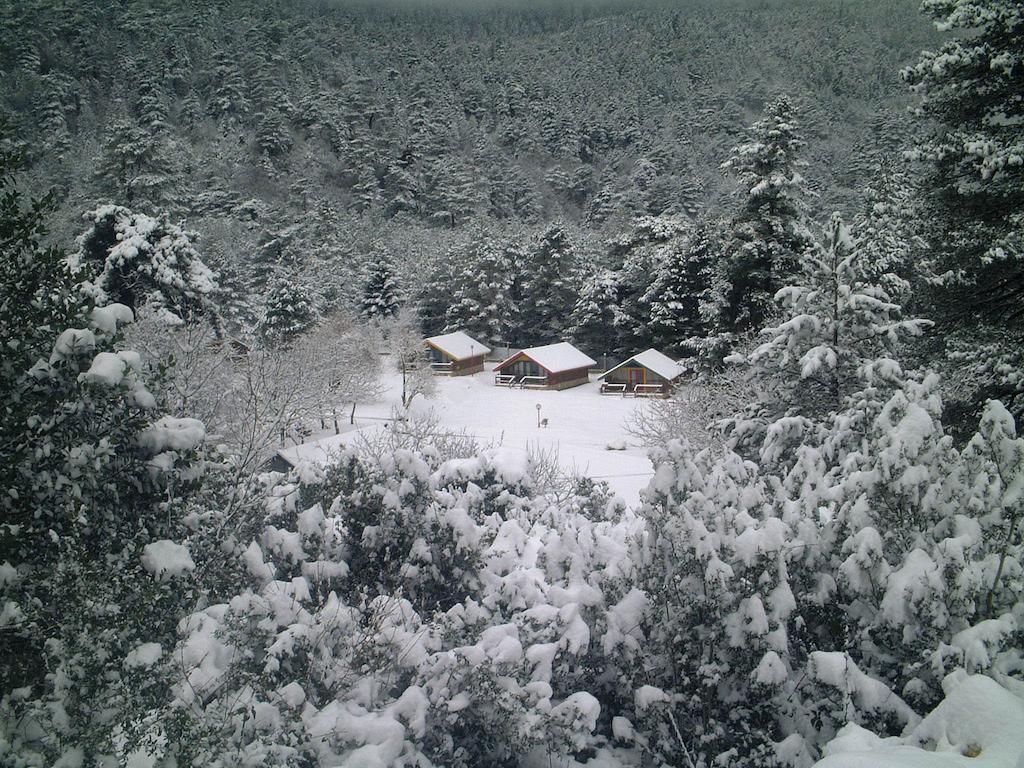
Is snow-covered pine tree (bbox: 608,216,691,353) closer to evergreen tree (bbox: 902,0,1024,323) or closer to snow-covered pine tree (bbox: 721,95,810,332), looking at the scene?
snow-covered pine tree (bbox: 721,95,810,332)

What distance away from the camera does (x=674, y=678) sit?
5.95m

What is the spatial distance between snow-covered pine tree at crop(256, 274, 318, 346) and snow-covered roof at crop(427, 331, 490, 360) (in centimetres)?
1021

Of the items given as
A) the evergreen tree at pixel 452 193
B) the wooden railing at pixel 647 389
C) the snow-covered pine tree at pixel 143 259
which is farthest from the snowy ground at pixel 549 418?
the evergreen tree at pixel 452 193

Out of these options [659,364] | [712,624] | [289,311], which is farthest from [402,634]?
[289,311]

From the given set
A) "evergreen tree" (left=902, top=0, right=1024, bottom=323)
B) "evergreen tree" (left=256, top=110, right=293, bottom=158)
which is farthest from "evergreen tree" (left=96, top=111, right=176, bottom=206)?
"evergreen tree" (left=256, top=110, right=293, bottom=158)

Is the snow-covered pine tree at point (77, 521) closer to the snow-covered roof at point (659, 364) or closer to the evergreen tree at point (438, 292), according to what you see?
the snow-covered roof at point (659, 364)

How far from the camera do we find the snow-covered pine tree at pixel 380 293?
54.1 m

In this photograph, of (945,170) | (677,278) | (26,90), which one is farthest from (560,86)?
(945,170)

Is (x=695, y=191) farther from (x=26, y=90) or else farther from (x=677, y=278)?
(x=26, y=90)

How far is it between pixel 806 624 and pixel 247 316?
43641 mm

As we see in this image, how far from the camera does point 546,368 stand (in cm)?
4362

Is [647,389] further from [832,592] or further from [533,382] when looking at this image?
[832,592]

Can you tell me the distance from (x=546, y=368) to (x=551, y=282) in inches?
481

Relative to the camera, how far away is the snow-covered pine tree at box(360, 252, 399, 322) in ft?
177
